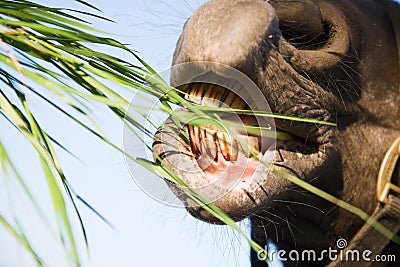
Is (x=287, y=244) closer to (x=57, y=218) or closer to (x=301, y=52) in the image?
(x=301, y=52)

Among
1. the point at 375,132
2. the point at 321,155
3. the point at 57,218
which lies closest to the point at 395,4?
the point at 375,132

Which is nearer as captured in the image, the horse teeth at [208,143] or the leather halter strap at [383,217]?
the horse teeth at [208,143]

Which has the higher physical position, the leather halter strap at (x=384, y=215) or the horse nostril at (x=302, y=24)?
the horse nostril at (x=302, y=24)

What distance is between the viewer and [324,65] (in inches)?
60.7

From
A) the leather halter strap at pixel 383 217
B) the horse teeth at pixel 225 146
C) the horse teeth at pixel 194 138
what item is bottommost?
the leather halter strap at pixel 383 217

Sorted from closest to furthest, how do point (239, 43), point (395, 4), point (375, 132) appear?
1. point (239, 43)
2. point (375, 132)
3. point (395, 4)

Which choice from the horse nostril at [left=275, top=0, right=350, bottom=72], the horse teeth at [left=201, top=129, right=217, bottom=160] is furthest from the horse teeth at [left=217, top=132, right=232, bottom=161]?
the horse nostril at [left=275, top=0, right=350, bottom=72]

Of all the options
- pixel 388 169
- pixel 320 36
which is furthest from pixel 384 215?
pixel 320 36

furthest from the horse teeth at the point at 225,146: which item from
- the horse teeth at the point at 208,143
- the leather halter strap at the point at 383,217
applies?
the leather halter strap at the point at 383,217

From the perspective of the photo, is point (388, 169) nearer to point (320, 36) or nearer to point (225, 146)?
point (320, 36)

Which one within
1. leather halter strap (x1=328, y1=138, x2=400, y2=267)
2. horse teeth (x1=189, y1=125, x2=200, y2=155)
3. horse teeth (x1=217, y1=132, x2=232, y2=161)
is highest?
horse teeth (x1=189, y1=125, x2=200, y2=155)

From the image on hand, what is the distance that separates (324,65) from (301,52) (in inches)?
2.9

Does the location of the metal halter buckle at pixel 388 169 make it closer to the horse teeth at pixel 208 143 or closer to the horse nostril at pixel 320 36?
the horse nostril at pixel 320 36

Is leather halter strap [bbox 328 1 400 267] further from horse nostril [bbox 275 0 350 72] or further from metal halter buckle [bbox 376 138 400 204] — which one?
horse nostril [bbox 275 0 350 72]
